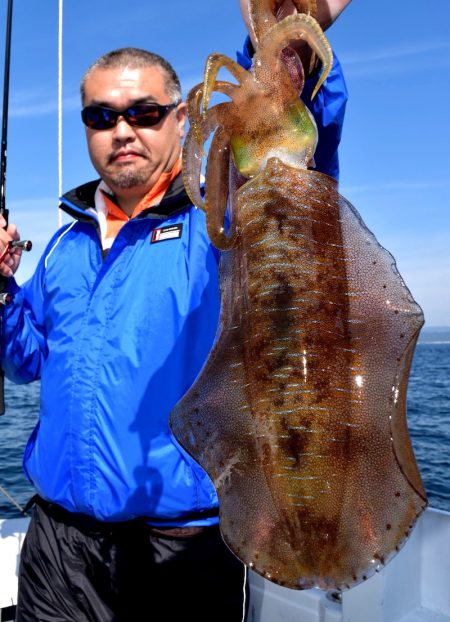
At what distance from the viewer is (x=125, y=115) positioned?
347cm

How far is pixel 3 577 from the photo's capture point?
4965mm

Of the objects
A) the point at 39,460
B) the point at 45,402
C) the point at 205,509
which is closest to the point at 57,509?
the point at 39,460

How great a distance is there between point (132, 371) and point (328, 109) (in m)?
1.65

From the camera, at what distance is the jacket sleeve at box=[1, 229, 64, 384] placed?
3883 millimetres

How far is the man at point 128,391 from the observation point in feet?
10.1

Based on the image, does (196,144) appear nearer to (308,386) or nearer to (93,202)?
(308,386)

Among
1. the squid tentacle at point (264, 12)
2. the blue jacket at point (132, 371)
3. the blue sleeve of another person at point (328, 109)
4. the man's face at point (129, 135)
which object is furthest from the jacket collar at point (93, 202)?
the squid tentacle at point (264, 12)

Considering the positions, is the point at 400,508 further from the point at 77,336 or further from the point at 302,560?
the point at 77,336

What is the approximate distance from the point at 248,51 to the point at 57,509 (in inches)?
107

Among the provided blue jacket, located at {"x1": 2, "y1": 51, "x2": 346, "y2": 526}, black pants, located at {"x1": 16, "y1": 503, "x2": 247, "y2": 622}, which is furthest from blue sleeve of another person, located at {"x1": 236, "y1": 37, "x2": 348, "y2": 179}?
black pants, located at {"x1": 16, "y1": 503, "x2": 247, "y2": 622}

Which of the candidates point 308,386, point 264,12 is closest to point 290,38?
point 264,12

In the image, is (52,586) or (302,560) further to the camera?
(52,586)

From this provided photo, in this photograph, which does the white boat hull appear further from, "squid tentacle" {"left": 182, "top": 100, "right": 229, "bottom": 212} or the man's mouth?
"squid tentacle" {"left": 182, "top": 100, "right": 229, "bottom": 212}

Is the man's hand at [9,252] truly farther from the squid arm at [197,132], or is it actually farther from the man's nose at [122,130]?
the squid arm at [197,132]
